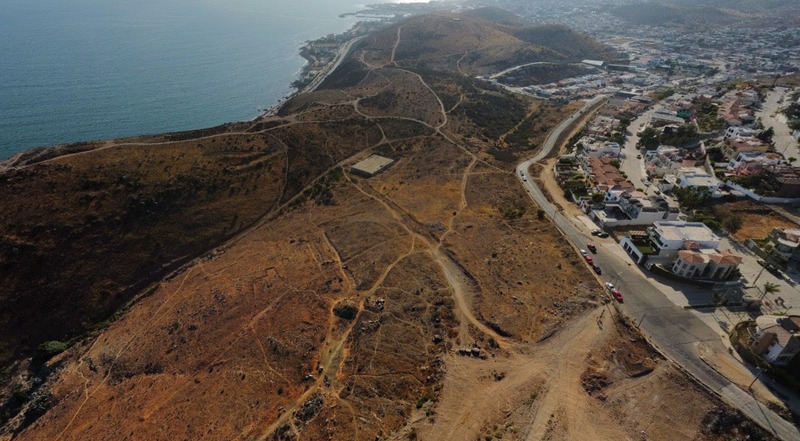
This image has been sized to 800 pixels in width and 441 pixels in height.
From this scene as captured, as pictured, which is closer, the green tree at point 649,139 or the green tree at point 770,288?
the green tree at point 770,288

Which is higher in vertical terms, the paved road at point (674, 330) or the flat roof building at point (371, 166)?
the flat roof building at point (371, 166)

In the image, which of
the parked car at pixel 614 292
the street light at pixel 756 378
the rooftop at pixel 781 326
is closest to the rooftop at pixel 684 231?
the parked car at pixel 614 292

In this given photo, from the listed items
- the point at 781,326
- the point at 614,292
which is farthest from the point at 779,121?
the point at 614,292

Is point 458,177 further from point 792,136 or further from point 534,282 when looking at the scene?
point 792,136

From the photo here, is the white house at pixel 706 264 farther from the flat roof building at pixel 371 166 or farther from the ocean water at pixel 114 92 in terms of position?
the ocean water at pixel 114 92

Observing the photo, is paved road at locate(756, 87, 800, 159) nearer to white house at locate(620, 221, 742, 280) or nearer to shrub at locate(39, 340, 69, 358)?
white house at locate(620, 221, 742, 280)

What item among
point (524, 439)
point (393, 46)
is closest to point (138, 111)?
point (393, 46)

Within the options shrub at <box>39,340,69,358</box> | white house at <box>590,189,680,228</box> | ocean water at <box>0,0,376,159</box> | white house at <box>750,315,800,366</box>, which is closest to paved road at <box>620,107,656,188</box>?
white house at <box>590,189,680,228</box>
